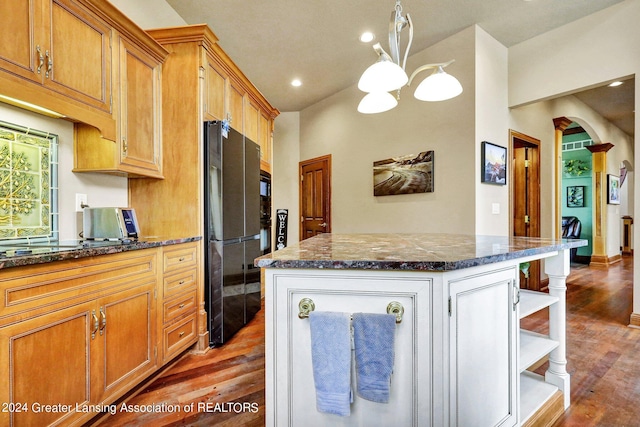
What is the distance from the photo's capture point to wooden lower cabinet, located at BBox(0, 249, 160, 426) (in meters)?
1.14

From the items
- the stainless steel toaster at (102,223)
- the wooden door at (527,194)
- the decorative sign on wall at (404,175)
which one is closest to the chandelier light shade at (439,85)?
the decorative sign on wall at (404,175)

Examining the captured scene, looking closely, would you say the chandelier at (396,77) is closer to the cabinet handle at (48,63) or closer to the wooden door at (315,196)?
the cabinet handle at (48,63)

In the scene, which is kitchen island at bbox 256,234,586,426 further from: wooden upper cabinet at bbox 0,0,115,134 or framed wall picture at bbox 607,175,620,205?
framed wall picture at bbox 607,175,620,205

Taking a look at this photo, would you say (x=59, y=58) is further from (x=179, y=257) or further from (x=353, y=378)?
(x=353, y=378)

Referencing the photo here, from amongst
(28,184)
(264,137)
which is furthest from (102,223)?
(264,137)

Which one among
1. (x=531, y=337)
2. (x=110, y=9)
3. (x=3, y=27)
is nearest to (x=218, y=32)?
(x=110, y=9)

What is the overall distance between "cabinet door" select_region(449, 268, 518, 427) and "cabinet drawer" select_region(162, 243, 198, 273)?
174 cm

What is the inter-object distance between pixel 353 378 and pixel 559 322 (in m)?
1.36

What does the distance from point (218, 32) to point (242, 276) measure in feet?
8.15

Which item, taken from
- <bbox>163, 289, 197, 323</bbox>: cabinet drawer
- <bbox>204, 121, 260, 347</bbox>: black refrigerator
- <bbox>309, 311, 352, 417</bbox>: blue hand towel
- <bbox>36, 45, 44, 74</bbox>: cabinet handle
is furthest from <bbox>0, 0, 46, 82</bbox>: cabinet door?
<bbox>309, 311, 352, 417</bbox>: blue hand towel

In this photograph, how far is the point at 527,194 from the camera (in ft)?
13.4

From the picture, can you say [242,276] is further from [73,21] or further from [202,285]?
[73,21]

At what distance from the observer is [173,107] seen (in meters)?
2.41

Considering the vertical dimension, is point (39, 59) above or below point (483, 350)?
above
